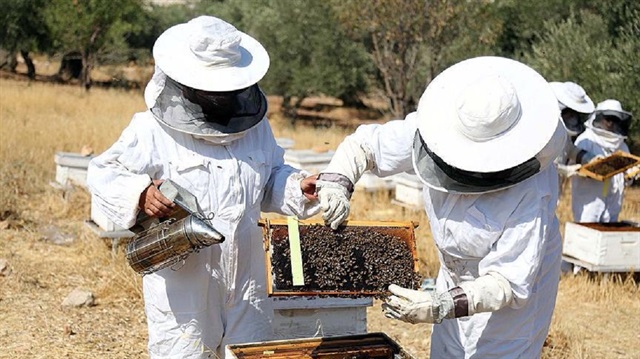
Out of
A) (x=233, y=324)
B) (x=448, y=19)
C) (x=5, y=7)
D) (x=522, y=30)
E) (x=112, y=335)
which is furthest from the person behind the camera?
(x=5, y=7)

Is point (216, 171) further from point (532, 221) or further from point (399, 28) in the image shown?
point (399, 28)

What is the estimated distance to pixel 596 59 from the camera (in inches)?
574

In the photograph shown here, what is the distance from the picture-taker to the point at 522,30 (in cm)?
2045

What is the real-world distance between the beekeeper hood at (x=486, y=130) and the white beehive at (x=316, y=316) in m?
1.67

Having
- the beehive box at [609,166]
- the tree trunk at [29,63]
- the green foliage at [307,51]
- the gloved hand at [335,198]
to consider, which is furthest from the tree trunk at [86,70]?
the gloved hand at [335,198]

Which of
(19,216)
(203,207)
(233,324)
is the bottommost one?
(19,216)

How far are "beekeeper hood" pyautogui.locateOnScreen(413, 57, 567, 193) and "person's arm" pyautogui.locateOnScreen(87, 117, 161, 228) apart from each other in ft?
4.54

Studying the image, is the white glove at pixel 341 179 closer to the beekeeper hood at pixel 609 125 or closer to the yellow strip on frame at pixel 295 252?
the yellow strip on frame at pixel 295 252

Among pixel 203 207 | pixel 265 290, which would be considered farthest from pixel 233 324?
pixel 203 207

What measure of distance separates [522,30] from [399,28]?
4198mm

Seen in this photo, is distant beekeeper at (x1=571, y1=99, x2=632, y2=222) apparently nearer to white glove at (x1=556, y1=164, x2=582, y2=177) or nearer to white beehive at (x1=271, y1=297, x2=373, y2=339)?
white glove at (x1=556, y1=164, x2=582, y2=177)

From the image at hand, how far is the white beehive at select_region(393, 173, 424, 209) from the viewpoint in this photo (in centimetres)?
961

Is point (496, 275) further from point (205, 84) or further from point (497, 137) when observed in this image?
point (205, 84)

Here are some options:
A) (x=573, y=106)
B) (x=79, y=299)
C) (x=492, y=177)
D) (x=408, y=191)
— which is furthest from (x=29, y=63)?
(x=492, y=177)
